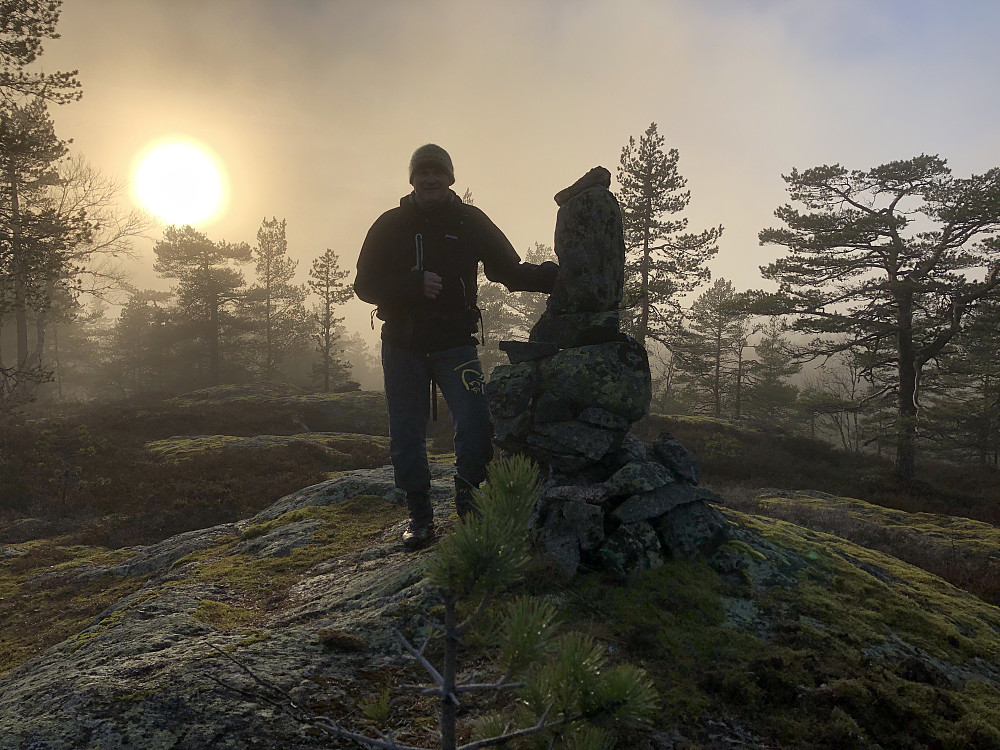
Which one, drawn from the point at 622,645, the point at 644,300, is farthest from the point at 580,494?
the point at 644,300

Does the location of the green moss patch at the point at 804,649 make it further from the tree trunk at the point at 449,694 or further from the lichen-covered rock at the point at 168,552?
the lichen-covered rock at the point at 168,552

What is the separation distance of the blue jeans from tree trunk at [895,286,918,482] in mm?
17635

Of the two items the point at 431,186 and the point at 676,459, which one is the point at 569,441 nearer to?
the point at 676,459

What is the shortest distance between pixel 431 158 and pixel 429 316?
1378 mm

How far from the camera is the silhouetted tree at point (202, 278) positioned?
1438 inches

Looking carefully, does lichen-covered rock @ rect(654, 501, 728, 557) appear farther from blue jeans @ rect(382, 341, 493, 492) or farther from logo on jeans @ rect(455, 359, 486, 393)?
logo on jeans @ rect(455, 359, 486, 393)

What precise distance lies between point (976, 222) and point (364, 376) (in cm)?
9004

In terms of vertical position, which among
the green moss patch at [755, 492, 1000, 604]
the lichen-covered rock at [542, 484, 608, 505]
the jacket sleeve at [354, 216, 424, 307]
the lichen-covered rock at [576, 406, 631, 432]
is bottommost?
the green moss patch at [755, 492, 1000, 604]

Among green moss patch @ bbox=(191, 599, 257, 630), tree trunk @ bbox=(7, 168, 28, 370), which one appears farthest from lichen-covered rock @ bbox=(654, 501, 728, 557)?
tree trunk @ bbox=(7, 168, 28, 370)

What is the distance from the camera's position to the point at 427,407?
194 inches

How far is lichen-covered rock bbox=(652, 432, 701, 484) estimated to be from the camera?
15.5ft

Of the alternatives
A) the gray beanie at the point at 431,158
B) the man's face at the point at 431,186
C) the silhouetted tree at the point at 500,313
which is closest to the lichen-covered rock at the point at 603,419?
the man's face at the point at 431,186

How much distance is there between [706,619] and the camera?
352cm

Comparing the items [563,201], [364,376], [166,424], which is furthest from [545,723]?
[364,376]
